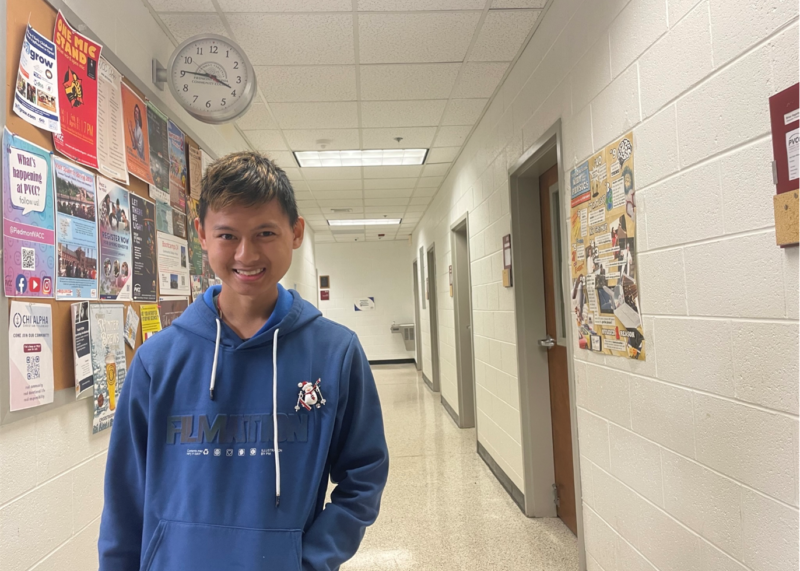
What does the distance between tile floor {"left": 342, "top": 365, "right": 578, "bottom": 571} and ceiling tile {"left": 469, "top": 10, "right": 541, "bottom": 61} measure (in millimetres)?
2695

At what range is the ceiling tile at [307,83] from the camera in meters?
2.70

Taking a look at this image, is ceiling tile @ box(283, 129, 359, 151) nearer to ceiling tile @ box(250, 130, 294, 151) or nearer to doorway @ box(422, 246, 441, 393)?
ceiling tile @ box(250, 130, 294, 151)

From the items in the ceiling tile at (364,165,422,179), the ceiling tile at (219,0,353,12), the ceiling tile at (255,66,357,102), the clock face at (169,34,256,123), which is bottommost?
the clock face at (169,34,256,123)

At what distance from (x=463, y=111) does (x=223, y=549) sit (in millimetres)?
3230

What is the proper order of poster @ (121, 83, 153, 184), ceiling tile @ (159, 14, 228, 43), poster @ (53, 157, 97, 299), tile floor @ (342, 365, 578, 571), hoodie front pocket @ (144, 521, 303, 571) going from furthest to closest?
tile floor @ (342, 365, 578, 571) < ceiling tile @ (159, 14, 228, 43) < poster @ (121, 83, 153, 184) < poster @ (53, 157, 97, 299) < hoodie front pocket @ (144, 521, 303, 571)

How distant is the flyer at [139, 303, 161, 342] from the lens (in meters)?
1.92

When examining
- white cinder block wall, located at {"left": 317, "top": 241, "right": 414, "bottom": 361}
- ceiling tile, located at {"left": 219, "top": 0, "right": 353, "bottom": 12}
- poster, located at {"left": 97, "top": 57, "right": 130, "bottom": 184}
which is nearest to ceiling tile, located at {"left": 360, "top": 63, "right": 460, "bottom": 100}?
ceiling tile, located at {"left": 219, "top": 0, "right": 353, "bottom": 12}

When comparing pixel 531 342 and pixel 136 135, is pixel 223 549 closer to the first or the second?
pixel 136 135

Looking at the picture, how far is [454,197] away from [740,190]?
372 centimetres

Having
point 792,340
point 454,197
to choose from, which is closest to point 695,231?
point 792,340

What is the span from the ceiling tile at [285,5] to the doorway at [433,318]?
4563 millimetres

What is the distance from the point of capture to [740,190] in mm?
1106

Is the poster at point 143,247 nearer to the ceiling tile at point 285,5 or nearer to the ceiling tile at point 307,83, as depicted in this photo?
the ceiling tile at point 285,5

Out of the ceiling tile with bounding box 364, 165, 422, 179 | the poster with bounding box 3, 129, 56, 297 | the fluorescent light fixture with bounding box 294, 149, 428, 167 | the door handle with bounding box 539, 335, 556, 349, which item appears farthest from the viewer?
the ceiling tile with bounding box 364, 165, 422, 179
